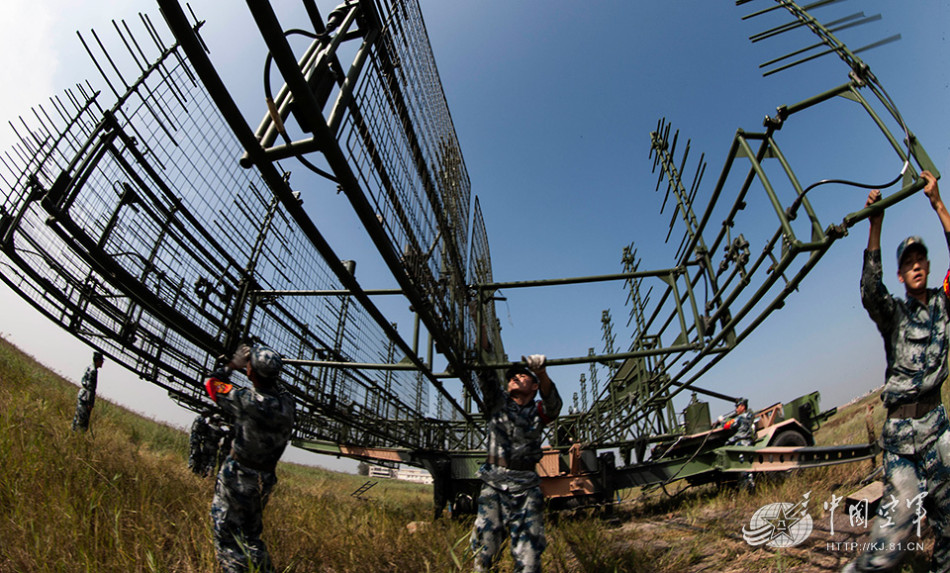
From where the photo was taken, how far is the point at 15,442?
364cm


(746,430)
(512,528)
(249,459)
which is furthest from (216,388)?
(746,430)

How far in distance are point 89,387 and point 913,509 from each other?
9.02m

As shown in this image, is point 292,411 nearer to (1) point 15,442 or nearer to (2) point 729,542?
(1) point 15,442

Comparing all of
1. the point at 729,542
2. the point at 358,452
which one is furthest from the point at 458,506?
the point at 729,542

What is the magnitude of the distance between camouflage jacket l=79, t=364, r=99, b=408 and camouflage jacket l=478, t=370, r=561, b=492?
6441 mm

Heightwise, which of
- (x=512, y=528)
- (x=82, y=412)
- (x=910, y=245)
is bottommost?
(x=512, y=528)

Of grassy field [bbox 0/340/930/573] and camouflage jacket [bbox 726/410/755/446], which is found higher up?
camouflage jacket [bbox 726/410/755/446]

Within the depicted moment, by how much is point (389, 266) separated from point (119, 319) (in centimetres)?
A: 327

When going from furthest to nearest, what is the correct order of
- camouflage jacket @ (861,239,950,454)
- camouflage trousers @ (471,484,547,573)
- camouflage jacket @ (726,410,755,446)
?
camouflage jacket @ (726,410,755,446), camouflage trousers @ (471,484,547,573), camouflage jacket @ (861,239,950,454)

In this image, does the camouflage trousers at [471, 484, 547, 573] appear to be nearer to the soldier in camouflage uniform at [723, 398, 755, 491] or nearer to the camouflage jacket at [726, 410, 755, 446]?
the soldier in camouflage uniform at [723, 398, 755, 491]

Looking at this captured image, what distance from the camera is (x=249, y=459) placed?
2.80m

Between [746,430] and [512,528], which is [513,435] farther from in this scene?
[746,430]

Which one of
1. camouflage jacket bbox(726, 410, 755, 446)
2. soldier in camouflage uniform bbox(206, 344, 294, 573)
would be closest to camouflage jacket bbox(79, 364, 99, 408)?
soldier in camouflage uniform bbox(206, 344, 294, 573)

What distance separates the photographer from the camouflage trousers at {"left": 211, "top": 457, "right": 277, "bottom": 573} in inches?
100
